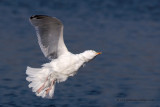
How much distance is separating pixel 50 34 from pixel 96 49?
13.6 ft

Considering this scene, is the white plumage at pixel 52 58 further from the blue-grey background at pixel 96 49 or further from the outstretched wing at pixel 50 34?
the blue-grey background at pixel 96 49

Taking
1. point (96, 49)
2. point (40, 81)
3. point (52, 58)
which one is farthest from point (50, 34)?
point (96, 49)

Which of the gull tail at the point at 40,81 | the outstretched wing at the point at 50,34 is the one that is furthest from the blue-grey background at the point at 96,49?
the outstretched wing at the point at 50,34

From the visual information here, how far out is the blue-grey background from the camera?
9.77 meters

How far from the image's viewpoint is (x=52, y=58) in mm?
8961

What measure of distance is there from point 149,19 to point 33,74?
7.98m

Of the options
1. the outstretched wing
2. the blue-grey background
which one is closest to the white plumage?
the outstretched wing

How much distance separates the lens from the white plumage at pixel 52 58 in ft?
27.6

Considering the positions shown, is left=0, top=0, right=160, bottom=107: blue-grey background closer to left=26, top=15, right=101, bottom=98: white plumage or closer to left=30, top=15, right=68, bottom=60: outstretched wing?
left=26, top=15, right=101, bottom=98: white plumage

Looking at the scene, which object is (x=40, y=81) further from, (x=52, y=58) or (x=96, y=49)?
(x=96, y=49)

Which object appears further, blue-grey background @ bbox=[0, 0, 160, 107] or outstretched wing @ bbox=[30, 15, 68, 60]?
blue-grey background @ bbox=[0, 0, 160, 107]

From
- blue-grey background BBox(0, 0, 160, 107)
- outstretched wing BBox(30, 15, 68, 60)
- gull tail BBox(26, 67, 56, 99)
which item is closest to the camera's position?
outstretched wing BBox(30, 15, 68, 60)

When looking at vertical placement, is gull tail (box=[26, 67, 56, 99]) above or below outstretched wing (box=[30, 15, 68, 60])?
below

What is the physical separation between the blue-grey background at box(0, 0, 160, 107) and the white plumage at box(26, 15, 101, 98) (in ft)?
2.28
